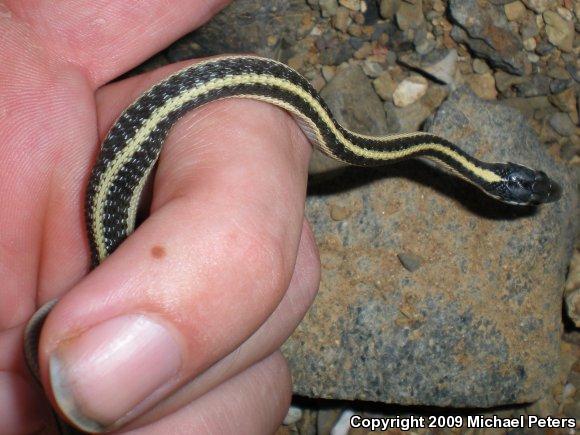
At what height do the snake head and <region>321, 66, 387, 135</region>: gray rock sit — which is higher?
<region>321, 66, 387, 135</region>: gray rock

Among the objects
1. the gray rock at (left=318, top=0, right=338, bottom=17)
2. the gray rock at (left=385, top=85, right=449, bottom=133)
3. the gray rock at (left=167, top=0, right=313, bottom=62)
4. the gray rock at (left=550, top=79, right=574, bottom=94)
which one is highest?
the gray rock at (left=167, top=0, right=313, bottom=62)

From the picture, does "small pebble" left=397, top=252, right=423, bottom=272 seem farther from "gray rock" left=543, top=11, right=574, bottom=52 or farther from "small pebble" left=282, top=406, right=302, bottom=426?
"gray rock" left=543, top=11, right=574, bottom=52

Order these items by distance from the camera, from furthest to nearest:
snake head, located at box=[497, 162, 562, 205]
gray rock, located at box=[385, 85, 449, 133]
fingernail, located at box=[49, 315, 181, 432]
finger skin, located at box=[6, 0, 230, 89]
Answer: gray rock, located at box=[385, 85, 449, 133]
snake head, located at box=[497, 162, 562, 205]
finger skin, located at box=[6, 0, 230, 89]
fingernail, located at box=[49, 315, 181, 432]

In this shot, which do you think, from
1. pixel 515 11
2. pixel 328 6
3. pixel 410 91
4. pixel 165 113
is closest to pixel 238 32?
pixel 328 6

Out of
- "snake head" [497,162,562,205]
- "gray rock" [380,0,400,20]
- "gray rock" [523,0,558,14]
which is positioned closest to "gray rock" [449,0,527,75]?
"gray rock" [523,0,558,14]

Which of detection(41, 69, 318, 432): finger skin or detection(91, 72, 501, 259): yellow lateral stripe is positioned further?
detection(91, 72, 501, 259): yellow lateral stripe

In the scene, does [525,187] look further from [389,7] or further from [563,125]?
[389,7]

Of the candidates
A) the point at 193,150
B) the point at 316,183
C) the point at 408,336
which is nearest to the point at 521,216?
the point at 408,336

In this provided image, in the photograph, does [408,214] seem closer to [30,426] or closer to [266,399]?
[266,399]
